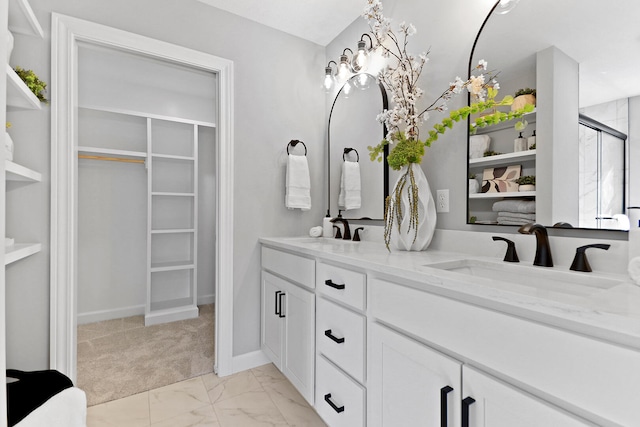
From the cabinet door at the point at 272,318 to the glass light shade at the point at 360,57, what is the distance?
4.75 ft

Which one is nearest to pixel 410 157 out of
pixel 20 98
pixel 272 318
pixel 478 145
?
pixel 478 145

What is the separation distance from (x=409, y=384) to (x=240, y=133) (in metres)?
1.81

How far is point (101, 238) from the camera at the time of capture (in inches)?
117

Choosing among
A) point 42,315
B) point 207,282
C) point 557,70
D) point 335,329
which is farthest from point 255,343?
point 557,70

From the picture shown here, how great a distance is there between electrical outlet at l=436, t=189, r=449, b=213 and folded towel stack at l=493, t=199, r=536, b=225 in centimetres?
24

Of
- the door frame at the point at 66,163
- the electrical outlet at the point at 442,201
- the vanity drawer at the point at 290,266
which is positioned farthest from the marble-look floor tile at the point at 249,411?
the electrical outlet at the point at 442,201

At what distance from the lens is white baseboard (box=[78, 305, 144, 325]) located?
9.53 ft

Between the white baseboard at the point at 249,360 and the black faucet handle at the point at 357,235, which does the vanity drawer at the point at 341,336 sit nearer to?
the black faucet handle at the point at 357,235

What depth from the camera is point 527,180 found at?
121 centimetres

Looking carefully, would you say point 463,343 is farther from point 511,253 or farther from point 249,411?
point 249,411

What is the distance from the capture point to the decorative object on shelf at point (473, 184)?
4.60ft

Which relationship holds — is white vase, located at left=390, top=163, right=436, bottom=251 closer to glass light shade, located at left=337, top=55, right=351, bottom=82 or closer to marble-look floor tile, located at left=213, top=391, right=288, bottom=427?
glass light shade, located at left=337, top=55, right=351, bottom=82

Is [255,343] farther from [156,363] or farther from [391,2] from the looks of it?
[391,2]

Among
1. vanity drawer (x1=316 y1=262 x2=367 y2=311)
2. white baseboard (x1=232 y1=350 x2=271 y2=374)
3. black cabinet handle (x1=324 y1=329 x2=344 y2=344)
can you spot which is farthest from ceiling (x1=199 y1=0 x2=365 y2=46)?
white baseboard (x1=232 y1=350 x2=271 y2=374)
